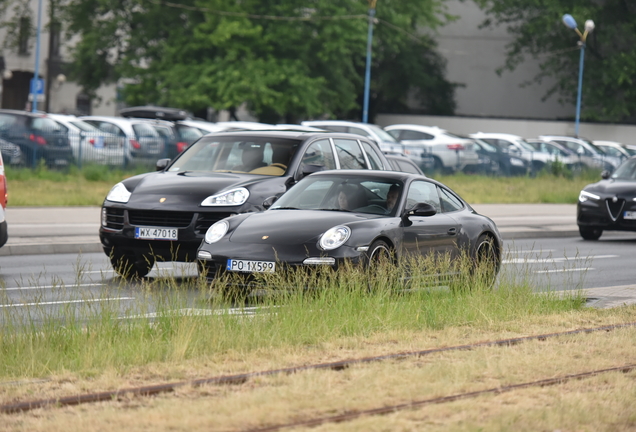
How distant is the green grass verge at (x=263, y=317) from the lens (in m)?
7.62

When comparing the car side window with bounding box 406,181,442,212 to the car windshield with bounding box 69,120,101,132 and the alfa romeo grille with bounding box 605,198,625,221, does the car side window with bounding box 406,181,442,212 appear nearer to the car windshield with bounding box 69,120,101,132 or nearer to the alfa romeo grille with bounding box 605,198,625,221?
the alfa romeo grille with bounding box 605,198,625,221

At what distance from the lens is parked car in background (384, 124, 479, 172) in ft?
126

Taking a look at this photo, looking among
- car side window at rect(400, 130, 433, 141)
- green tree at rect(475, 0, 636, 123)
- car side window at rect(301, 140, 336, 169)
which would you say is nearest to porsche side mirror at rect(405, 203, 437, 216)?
car side window at rect(301, 140, 336, 169)

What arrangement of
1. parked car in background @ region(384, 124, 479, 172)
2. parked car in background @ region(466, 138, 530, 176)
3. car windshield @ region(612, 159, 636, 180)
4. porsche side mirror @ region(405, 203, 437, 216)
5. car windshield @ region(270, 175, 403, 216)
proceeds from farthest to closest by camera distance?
1. parked car in background @ region(466, 138, 530, 176)
2. parked car in background @ region(384, 124, 479, 172)
3. car windshield @ region(612, 159, 636, 180)
4. car windshield @ region(270, 175, 403, 216)
5. porsche side mirror @ region(405, 203, 437, 216)

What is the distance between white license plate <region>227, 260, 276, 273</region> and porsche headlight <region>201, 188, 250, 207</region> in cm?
211

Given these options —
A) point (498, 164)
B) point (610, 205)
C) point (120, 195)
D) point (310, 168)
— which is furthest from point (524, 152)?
point (120, 195)

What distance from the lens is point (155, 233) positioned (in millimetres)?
12680

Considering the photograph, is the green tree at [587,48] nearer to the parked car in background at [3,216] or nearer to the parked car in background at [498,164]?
the parked car in background at [498,164]

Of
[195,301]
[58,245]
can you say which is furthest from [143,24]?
[195,301]

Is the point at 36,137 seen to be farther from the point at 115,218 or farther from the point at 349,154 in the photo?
the point at 115,218

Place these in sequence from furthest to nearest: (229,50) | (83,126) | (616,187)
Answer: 1. (229,50)
2. (83,126)
3. (616,187)

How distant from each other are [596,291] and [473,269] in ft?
4.84

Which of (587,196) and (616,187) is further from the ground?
(616,187)

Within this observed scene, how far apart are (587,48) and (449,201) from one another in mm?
56237
